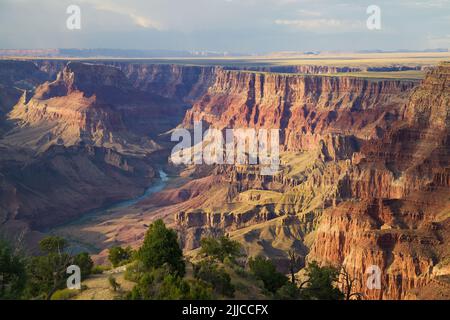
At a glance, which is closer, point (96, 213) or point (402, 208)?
point (402, 208)

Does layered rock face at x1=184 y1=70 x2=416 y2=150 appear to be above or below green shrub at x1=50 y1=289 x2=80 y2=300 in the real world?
above

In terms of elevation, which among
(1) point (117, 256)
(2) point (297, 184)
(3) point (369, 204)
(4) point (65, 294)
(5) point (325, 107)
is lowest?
(2) point (297, 184)

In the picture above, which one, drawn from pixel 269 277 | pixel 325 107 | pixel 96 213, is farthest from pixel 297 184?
pixel 269 277

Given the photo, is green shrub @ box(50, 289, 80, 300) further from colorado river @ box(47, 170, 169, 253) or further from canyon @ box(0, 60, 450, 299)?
colorado river @ box(47, 170, 169, 253)

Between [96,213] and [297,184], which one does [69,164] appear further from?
[297,184]

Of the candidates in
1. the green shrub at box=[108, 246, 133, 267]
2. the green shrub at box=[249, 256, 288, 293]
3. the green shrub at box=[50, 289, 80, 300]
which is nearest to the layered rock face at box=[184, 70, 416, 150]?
the green shrub at box=[108, 246, 133, 267]

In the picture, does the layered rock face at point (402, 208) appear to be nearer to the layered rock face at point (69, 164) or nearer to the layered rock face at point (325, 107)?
the layered rock face at point (325, 107)

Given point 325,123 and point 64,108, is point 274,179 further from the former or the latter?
point 64,108

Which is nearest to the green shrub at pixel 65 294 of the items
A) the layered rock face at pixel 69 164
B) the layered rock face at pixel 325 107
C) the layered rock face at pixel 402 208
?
the layered rock face at pixel 402 208
